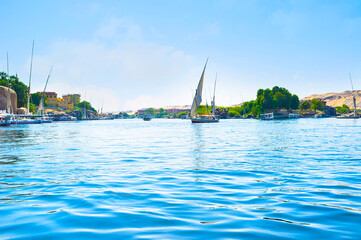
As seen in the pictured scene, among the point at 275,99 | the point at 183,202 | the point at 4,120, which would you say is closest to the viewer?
the point at 183,202

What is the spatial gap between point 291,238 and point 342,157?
12580 millimetres

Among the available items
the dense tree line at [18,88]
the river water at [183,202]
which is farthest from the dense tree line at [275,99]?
the river water at [183,202]

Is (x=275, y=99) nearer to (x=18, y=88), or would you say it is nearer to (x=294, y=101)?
(x=294, y=101)

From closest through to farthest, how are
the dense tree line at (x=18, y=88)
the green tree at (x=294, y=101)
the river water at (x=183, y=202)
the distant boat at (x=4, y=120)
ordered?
the river water at (x=183, y=202) → the distant boat at (x=4, y=120) → the dense tree line at (x=18, y=88) → the green tree at (x=294, y=101)

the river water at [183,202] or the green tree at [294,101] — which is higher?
the green tree at [294,101]

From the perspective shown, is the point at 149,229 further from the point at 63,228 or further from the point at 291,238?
the point at 291,238

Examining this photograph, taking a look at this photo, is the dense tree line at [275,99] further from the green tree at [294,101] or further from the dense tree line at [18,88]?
the dense tree line at [18,88]

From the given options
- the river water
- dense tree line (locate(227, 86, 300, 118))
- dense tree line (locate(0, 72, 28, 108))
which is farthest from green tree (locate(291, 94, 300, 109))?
the river water

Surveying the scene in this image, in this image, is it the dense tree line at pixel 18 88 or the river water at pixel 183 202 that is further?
the dense tree line at pixel 18 88

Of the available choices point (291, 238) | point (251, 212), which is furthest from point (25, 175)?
point (291, 238)

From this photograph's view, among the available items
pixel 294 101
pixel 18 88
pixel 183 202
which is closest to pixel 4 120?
pixel 18 88

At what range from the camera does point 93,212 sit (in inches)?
256

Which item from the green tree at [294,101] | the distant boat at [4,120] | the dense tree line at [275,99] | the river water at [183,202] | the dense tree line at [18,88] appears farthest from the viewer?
the green tree at [294,101]

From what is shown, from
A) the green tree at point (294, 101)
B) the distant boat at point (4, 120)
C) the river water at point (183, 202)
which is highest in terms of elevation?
the green tree at point (294, 101)
